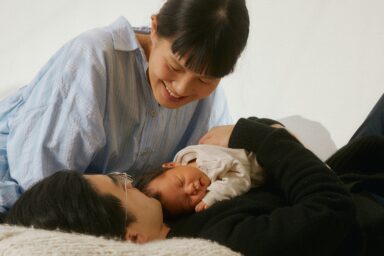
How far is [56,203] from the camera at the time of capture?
637mm

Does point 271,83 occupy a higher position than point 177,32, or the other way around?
point 177,32

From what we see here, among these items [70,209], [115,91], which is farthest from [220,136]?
[70,209]

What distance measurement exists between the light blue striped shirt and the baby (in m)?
0.16

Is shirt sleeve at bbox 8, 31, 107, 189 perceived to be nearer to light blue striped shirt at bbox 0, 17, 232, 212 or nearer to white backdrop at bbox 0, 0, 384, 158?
light blue striped shirt at bbox 0, 17, 232, 212

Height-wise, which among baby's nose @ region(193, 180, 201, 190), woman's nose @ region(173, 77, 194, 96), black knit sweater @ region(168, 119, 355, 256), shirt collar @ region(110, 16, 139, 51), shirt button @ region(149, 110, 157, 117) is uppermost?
shirt collar @ region(110, 16, 139, 51)

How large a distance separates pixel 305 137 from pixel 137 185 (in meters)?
0.69

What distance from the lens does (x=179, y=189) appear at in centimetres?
86

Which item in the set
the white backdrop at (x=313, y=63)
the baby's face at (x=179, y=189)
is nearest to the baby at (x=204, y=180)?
the baby's face at (x=179, y=189)

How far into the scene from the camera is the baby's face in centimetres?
85

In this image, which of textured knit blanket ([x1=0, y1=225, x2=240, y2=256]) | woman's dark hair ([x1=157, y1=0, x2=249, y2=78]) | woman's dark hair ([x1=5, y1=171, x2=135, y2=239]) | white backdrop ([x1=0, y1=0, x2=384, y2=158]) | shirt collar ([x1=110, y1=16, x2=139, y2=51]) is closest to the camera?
textured knit blanket ([x1=0, y1=225, x2=240, y2=256])

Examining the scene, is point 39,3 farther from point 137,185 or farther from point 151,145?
point 137,185

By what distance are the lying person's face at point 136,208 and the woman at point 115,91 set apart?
0.18 metres

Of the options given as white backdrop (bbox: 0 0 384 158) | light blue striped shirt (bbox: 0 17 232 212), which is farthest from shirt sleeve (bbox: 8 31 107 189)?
white backdrop (bbox: 0 0 384 158)

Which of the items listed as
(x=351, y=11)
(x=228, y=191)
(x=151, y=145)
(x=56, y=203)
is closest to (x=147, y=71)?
(x=151, y=145)
